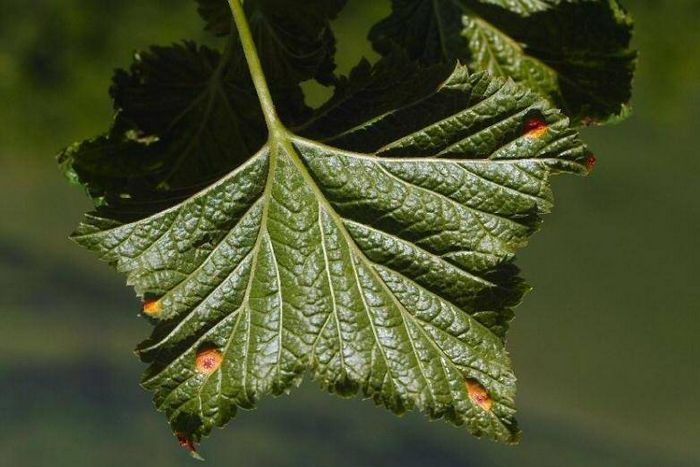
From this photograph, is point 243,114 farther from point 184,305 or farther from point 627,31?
point 627,31

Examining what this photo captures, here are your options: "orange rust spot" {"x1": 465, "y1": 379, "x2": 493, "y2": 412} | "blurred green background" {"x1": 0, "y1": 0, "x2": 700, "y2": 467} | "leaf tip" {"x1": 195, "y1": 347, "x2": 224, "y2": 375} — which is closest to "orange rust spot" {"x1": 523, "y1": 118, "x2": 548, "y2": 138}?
"orange rust spot" {"x1": 465, "y1": 379, "x2": 493, "y2": 412}

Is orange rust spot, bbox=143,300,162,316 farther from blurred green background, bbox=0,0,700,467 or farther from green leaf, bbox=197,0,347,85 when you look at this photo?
blurred green background, bbox=0,0,700,467

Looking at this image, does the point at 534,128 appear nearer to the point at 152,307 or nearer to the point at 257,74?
the point at 257,74

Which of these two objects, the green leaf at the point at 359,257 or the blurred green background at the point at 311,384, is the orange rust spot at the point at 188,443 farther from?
the blurred green background at the point at 311,384

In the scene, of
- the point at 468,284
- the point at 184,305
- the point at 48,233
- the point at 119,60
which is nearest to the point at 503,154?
the point at 468,284

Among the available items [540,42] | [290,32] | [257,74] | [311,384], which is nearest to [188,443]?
[257,74]

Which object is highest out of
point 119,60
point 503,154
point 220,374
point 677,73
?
point 677,73
